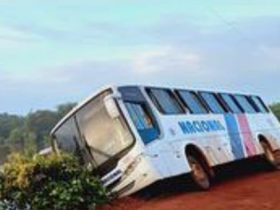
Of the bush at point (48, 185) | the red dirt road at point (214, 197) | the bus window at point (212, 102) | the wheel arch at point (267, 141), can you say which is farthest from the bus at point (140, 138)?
the wheel arch at point (267, 141)

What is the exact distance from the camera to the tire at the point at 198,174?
15891 millimetres

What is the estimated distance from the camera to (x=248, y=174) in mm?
21328

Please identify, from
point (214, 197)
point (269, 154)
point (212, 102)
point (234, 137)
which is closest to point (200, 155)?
point (214, 197)

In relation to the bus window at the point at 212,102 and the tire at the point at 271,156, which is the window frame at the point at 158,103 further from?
the tire at the point at 271,156

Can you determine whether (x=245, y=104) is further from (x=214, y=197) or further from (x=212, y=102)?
(x=214, y=197)

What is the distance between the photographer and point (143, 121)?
1519cm

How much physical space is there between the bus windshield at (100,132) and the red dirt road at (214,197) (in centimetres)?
100

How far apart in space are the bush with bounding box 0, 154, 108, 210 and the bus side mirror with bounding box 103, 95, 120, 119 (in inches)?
48.1

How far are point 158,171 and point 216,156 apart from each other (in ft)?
12.5

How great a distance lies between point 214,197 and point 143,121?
2.17 m

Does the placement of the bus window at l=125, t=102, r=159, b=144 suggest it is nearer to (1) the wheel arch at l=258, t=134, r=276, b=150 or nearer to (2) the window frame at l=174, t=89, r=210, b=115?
(2) the window frame at l=174, t=89, r=210, b=115

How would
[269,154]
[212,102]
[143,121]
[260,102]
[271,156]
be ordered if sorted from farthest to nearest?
[260,102] → [271,156] → [269,154] → [212,102] → [143,121]

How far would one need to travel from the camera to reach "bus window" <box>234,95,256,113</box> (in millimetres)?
23198

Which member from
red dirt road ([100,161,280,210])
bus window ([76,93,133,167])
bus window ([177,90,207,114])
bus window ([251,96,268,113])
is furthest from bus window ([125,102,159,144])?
bus window ([251,96,268,113])
